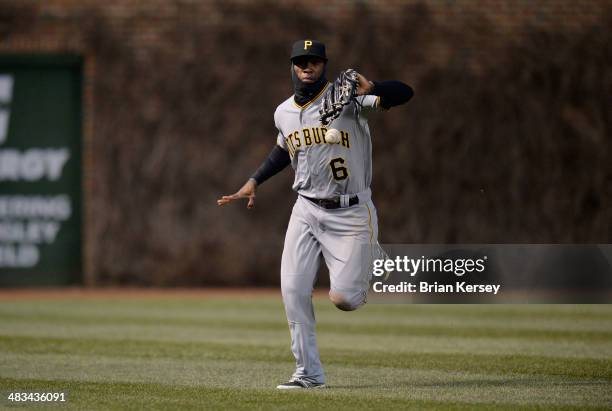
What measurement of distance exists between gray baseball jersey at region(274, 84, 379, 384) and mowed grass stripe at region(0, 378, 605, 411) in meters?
0.48

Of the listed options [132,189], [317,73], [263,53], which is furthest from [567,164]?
[317,73]

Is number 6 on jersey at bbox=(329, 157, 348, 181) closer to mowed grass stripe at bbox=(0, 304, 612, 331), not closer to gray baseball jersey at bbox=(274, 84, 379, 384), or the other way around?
gray baseball jersey at bbox=(274, 84, 379, 384)

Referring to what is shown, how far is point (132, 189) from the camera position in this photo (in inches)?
790

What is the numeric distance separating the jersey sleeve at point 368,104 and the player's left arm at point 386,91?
0.12 feet

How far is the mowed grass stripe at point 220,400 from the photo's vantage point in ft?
25.5

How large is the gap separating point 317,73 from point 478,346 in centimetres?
411

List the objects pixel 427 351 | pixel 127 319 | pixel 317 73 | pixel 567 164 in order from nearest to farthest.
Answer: pixel 317 73 → pixel 427 351 → pixel 127 319 → pixel 567 164

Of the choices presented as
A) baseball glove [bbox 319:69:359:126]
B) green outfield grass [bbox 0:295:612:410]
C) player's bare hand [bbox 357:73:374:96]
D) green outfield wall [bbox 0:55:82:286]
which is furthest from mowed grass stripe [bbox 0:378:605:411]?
green outfield wall [bbox 0:55:82:286]

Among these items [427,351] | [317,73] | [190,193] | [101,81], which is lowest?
[427,351]

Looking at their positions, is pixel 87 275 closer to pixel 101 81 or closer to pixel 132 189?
pixel 132 189

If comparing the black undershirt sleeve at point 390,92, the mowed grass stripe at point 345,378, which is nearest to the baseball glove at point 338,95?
the black undershirt sleeve at point 390,92

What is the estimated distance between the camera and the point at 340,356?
1101cm

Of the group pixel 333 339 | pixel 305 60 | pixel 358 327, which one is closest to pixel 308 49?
pixel 305 60

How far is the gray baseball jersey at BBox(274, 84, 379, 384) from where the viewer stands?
857 centimetres
